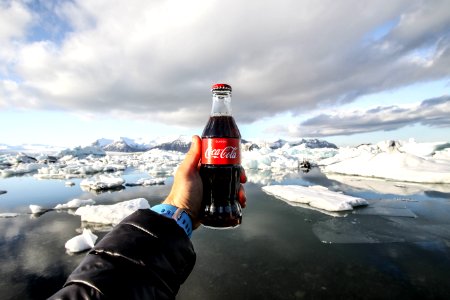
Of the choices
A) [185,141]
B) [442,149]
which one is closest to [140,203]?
[442,149]

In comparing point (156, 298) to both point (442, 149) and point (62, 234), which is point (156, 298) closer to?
point (62, 234)

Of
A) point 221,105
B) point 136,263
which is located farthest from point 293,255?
point 136,263

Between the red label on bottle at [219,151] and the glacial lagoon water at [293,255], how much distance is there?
3.03m

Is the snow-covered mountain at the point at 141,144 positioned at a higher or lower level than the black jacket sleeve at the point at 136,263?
higher

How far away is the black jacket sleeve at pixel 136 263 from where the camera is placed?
3.48 ft

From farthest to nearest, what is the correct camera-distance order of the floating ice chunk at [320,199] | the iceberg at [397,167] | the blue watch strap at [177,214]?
1. the iceberg at [397,167]
2. the floating ice chunk at [320,199]
3. the blue watch strap at [177,214]

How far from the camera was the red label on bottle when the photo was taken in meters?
2.19

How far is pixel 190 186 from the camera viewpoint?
2117 millimetres

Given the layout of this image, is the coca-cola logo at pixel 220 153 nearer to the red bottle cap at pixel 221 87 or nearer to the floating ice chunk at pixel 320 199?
the red bottle cap at pixel 221 87

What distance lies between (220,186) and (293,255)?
4083mm

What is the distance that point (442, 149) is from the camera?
29.0m

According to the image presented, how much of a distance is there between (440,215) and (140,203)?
31.8 ft

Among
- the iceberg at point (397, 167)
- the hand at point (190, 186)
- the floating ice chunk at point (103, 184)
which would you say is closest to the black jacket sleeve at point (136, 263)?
the hand at point (190, 186)

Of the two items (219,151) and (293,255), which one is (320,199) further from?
(219,151)
